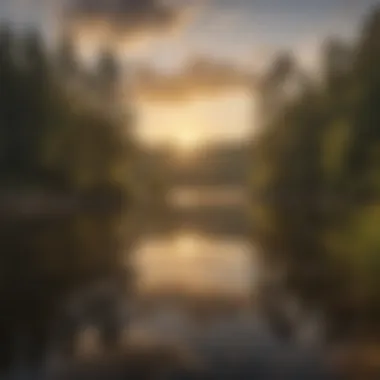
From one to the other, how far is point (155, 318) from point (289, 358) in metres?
0.32

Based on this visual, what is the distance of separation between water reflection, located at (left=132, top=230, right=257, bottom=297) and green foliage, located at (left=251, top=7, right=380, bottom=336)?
0.08m

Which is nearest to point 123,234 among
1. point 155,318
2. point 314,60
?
point 155,318

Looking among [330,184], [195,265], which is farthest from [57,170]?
[330,184]

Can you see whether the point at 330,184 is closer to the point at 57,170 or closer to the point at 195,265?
the point at 195,265

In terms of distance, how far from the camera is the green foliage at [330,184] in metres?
1.86

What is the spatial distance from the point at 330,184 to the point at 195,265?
37 centimetres

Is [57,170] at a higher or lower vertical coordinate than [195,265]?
higher

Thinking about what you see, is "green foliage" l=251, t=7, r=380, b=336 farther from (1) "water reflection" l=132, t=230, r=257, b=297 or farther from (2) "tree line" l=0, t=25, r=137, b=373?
(2) "tree line" l=0, t=25, r=137, b=373

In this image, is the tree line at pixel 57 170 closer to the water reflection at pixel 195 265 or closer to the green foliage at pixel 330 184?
the water reflection at pixel 195 265

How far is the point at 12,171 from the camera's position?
1.90 metres

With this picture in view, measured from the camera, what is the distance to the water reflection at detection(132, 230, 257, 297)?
1.86m

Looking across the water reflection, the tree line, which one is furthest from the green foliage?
the tree line

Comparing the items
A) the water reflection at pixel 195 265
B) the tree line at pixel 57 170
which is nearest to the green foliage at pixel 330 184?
the water reflection at pixel 195 265

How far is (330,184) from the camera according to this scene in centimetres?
189
